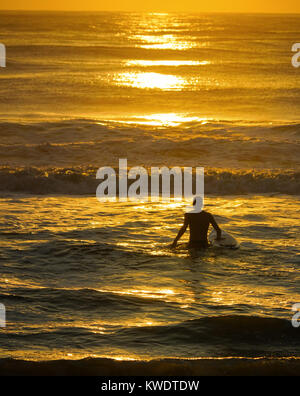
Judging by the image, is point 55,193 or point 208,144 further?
point 208,144

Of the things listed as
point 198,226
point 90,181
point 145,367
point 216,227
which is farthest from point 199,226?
point 90,181

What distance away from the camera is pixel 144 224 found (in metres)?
13.9

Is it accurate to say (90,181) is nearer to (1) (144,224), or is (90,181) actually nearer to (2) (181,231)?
(1) (144,224)

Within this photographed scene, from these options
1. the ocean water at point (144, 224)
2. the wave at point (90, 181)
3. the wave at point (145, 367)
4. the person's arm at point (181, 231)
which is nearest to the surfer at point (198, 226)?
the person's arm at point (181, 231)

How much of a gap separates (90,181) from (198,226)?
28.2ft

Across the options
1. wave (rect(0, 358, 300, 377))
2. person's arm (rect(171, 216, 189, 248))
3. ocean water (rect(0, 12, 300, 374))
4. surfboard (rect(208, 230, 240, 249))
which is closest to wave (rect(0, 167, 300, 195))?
ocean water (rect(0, 12, 300, 374))

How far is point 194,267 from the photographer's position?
1069 centimetres

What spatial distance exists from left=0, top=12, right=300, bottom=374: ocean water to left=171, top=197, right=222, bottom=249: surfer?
0.30m

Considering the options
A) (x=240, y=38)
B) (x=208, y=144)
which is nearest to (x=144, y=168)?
(x=208, y=144)

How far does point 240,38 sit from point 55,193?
66.3m

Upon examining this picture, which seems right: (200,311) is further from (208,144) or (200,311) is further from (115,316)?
(208,144)

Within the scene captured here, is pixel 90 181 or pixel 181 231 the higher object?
pixel 90 181

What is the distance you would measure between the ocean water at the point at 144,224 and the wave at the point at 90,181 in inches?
2.5
